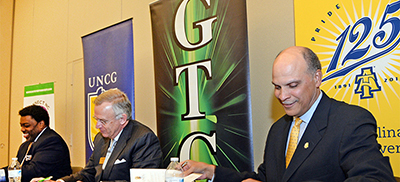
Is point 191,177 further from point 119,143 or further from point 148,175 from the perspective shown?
point 119,143

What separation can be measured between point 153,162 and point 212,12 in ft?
5.05

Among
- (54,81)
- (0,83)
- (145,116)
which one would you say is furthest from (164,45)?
A: (0,83)

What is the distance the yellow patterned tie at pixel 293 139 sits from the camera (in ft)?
6.15

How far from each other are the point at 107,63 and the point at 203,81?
1.75 metres

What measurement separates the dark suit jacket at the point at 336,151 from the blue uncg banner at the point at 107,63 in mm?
2824

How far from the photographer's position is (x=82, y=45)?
16.6 feet

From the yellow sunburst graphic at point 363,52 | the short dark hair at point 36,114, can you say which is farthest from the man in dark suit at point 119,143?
the short dark hair at point 36,114

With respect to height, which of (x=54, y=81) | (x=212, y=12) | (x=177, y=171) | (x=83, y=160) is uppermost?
(x=212, y=12)

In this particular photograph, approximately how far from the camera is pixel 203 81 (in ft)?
11.1

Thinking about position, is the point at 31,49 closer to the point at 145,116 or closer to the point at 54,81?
the point at 54,81

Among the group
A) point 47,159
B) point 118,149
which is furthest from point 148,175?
point 47,159

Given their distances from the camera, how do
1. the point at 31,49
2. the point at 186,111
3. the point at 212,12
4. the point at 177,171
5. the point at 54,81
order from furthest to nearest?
1. the point at 31,49
2. the point at 54,81
3. the point at 186,111
4. the point at 212,12
5. the point at 177,171

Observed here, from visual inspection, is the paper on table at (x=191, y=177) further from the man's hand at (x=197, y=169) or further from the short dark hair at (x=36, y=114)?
the short dark hair at (x=36, y=114)

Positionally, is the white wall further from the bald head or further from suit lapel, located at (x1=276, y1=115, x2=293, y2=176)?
the bald head
